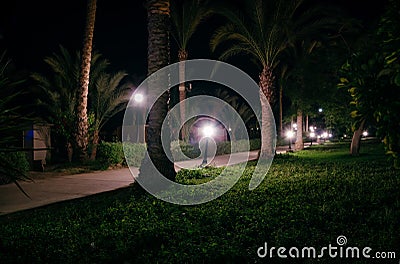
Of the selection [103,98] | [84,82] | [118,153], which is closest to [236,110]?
[103,98]

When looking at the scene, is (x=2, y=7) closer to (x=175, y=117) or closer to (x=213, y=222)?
(x=213, y=222)

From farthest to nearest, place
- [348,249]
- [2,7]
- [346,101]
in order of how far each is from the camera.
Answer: [346,101]
[2,7]
[348,249]

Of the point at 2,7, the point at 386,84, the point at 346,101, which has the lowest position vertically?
the point at 386,84

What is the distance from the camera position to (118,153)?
16.9m

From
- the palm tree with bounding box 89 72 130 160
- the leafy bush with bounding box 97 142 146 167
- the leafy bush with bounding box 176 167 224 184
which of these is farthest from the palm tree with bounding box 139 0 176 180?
the palm tree with bounding box 89 72 130 160

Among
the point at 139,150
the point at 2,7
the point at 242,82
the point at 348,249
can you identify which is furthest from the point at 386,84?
the point at 242,82

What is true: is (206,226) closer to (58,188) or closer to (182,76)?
(58,188)

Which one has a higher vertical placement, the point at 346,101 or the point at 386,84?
the point at 346,101

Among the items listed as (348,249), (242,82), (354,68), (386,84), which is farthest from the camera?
(242,82)

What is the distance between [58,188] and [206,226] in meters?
6.67

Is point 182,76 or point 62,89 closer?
point 62,89

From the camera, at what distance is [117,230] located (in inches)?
232

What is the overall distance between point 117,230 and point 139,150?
11760 mm

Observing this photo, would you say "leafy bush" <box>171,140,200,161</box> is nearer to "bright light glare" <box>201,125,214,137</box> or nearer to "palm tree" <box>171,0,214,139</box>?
"palm tree" <box>171,0,214,139</box>
